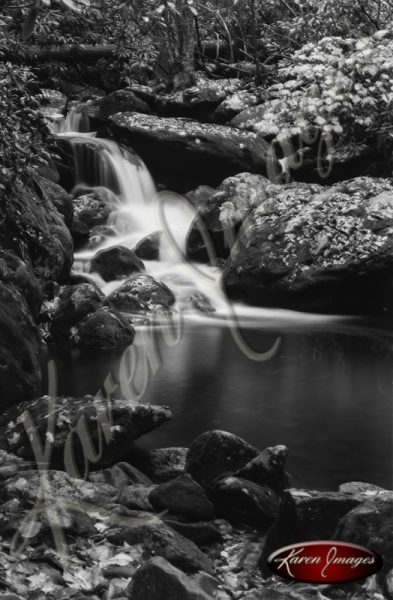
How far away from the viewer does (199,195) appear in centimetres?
1528

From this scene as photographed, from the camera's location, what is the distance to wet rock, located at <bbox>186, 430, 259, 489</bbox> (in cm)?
498

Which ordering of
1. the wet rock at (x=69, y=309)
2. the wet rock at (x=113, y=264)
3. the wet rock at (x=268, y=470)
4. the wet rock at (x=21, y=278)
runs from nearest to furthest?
1. the wet rock at (x=268, y=470)
2. the wet rock at (x=21, y=278)
3. the wet rock at (x=69, y=309)
4. the wet rock at (x=113, y=264)

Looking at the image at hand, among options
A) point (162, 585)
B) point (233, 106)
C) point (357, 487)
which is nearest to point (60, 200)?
point (233, 106)

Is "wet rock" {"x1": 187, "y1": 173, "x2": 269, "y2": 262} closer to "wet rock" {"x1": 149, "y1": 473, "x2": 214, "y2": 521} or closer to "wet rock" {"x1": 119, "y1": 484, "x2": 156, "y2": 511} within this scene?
"wet rock" {"x1": 119, "y1": 484, "x2": 156, "y2": 511}

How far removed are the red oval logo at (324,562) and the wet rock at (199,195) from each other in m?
12.2

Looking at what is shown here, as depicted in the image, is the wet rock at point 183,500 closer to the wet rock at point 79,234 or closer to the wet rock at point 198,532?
the wet rock at point 198,532

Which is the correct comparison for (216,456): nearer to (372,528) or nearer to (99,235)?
(372,528)

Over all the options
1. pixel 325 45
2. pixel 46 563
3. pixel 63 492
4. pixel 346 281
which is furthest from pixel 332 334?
pixel 46 563

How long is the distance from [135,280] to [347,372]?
427cm

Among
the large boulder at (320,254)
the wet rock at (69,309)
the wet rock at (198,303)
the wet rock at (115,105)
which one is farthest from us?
the wet rock at (115,105)

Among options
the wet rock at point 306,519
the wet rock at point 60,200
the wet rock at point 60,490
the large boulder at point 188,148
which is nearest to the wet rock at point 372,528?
the wet rock at point 306,519

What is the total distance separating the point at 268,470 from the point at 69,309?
5434 millimetres

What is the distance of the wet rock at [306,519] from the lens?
3916 millimetres

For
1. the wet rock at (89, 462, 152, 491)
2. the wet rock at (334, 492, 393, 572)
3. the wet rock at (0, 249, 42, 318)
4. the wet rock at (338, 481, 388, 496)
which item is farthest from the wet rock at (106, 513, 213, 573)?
the wet rock at (0, 249, 42, 318)
